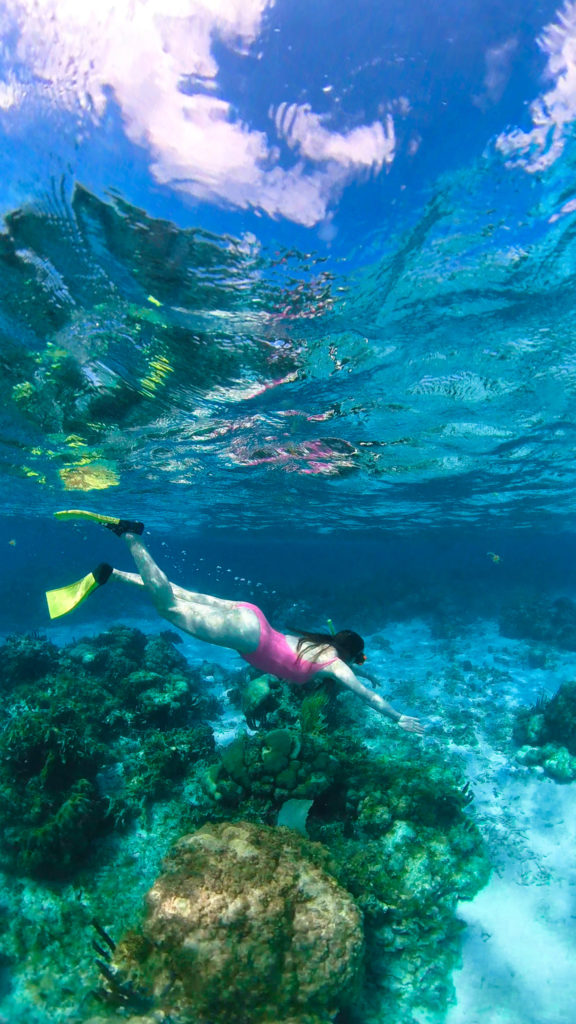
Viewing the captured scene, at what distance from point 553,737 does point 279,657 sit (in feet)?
25.8

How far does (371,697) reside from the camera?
18.6 ft

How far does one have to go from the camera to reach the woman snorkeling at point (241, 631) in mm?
6395

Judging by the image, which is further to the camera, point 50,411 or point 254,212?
point 50,411

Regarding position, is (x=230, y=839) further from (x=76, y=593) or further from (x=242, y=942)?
(x=76, y=593)

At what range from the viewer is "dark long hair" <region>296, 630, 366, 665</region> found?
21.1 feet

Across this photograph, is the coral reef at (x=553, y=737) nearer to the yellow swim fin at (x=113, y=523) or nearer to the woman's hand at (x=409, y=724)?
the woman's hand at (x=409, y=724)

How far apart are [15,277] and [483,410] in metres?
12.7

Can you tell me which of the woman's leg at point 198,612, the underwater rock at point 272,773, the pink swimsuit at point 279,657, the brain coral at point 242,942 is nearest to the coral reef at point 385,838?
the underwater rock at point 272,773

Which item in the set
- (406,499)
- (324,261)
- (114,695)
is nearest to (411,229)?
(324,261)

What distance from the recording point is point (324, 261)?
305 inches

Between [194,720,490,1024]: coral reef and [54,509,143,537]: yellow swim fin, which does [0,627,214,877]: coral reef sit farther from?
[54,509,143,537]: yellow swim fin

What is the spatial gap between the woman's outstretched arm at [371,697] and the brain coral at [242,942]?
2.00 m

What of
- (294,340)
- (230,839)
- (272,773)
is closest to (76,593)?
(272,773)

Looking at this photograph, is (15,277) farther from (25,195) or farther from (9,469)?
(9,469)
